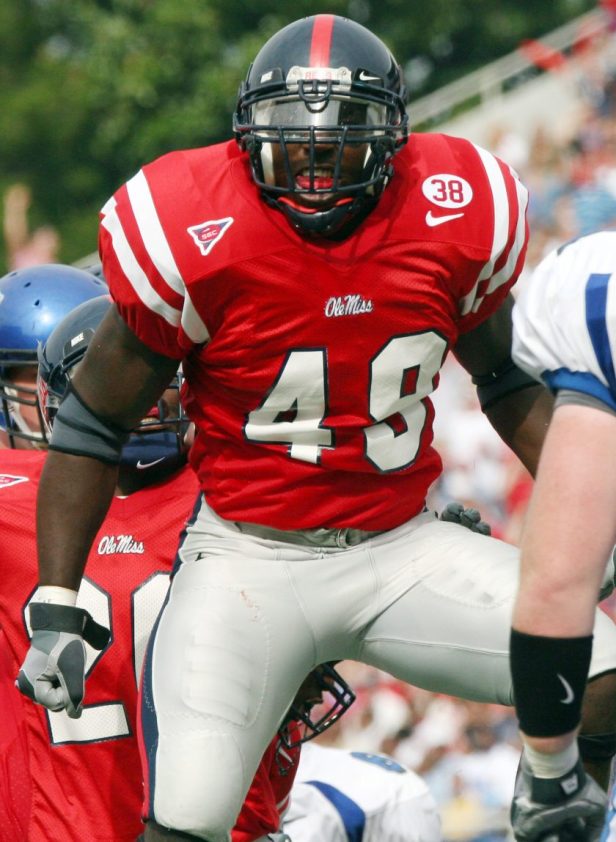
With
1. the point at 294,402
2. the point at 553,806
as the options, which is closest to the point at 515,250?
the point at 294,402

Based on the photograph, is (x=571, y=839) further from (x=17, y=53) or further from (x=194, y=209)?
(x=17, y=53)

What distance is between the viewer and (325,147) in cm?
271

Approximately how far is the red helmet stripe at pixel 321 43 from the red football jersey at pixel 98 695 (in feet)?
3.29

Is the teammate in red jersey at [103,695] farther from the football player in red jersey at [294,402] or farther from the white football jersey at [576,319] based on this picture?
the white football jersey at [576,319]

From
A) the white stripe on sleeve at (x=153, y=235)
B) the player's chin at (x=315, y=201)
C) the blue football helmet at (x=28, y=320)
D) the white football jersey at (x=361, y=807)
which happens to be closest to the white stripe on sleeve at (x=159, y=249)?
the white stripe on sleeve at (x=153, y=235)

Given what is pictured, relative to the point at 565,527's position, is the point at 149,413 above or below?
below

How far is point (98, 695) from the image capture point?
3049mm

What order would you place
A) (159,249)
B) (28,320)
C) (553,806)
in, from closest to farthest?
1. (553,806)
2. (159,249)
3. (28,320)

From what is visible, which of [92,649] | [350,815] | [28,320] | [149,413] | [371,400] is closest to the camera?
[371,400]

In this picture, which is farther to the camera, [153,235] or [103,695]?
[103,695]

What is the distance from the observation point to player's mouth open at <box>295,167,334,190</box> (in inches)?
105

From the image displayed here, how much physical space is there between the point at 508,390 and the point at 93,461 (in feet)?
2.74

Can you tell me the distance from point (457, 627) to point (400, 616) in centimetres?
11

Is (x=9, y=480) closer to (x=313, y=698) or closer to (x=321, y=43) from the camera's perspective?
(x=313, y=698)
